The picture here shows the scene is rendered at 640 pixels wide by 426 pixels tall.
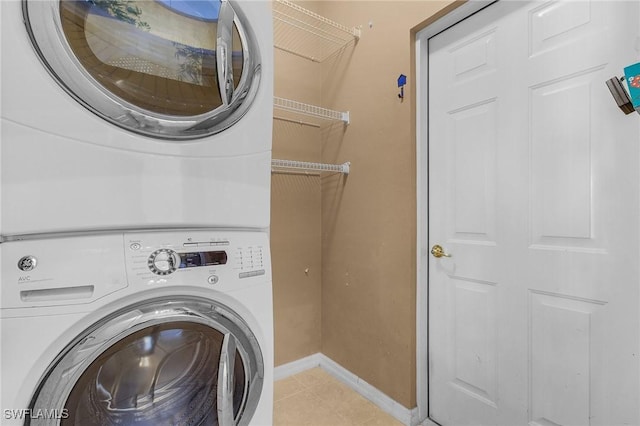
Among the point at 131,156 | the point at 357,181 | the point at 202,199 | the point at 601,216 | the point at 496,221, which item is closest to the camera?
the point at 131,156

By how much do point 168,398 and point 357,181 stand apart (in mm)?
1385

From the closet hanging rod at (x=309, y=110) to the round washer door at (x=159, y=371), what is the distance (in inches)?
48.1

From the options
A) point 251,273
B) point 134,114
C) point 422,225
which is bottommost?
point 251,273

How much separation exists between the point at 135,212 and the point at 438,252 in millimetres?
1289

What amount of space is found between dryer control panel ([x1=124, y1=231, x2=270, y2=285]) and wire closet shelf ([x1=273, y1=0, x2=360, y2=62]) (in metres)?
1.48

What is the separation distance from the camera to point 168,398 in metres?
0.87

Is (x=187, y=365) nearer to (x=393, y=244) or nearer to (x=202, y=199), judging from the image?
(x=202, y=199)

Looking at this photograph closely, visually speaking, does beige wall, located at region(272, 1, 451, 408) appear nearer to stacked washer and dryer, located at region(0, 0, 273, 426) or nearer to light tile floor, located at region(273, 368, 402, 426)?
light tile floor, located at region(273, 368, 402, 426)

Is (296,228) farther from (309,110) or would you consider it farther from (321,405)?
(321,405)

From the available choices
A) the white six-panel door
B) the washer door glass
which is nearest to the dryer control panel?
the washer door glass

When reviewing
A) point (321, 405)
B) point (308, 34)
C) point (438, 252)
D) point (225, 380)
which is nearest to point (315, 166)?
point (438, 252)

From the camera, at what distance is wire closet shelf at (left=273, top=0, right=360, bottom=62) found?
6.13 feet

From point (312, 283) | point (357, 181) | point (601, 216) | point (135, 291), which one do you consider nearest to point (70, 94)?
point (135, 291)

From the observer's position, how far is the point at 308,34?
2066 mm
